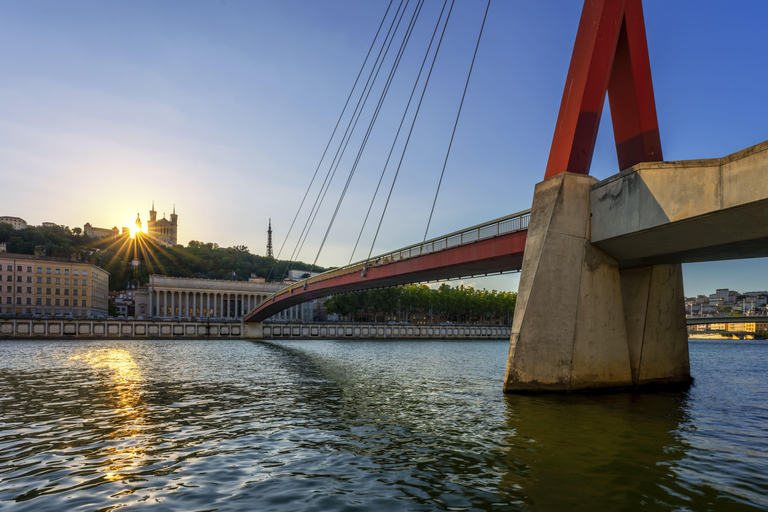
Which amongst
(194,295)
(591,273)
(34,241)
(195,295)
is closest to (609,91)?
(591,273)

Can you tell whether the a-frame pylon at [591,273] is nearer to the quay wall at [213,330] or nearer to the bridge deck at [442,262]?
the bridge deck at [442,262]

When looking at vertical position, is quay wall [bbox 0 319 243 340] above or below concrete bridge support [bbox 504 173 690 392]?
below

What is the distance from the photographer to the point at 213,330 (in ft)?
297

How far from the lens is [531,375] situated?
1975 centimetres

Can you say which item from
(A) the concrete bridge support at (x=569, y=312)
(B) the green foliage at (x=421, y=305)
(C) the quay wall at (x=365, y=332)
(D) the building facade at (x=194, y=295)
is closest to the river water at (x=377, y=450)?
(A) the concrete bridge support at (x=569, y=312)

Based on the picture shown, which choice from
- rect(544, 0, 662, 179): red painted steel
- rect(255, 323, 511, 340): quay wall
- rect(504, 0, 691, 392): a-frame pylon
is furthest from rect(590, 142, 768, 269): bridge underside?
rect(255, 323, 511, 340): quay wall

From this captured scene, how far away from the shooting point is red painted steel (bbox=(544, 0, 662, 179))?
21500 mm

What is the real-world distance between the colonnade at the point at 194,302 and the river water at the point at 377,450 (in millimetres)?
130853

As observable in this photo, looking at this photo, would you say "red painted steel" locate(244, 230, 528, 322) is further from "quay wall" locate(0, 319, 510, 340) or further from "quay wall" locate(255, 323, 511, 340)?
"quay wall" locate(255, 323, 511, 340)

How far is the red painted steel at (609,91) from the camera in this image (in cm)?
2150

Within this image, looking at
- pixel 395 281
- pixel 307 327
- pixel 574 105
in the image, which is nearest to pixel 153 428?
pixel 574 105

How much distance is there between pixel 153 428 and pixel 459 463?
8.20 m

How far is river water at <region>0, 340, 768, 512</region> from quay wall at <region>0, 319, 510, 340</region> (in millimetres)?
66268

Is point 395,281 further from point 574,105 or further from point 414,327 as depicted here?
point 414,327
